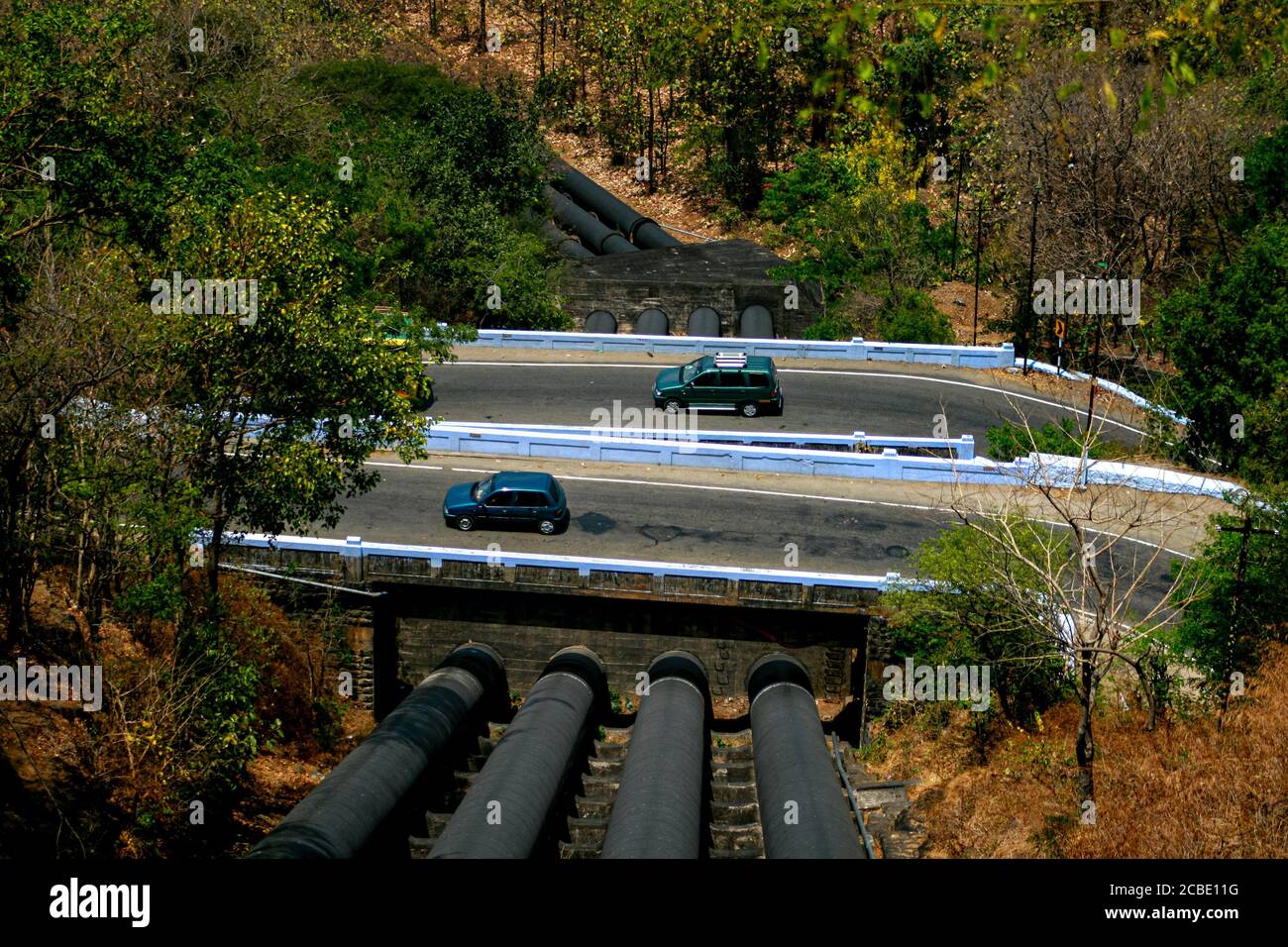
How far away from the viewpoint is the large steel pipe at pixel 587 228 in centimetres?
6309

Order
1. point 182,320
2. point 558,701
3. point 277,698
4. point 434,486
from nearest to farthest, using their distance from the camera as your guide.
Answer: point 182,320 < point 558,701 < point 277,698 < point 434,486

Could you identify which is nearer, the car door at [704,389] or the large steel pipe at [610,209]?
the car door at [704,389]

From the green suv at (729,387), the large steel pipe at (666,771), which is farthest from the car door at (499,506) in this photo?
the green suv at (729,387)

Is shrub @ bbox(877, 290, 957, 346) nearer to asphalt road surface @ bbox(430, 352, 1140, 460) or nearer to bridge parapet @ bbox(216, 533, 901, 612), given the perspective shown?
asphalt road surface @ bbox(430, 352, 1140, 460)

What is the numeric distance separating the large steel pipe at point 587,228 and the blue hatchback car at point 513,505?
96.1 ft

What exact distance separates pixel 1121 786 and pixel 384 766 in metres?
13.7

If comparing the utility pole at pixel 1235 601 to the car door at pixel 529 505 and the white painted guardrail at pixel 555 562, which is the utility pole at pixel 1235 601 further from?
the car door at pixel 529 505

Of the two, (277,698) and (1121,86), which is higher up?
(1121,86)

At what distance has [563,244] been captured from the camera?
6066 centimetres

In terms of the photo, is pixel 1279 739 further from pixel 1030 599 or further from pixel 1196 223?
pixel 1196 223

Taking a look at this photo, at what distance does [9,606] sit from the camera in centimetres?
2488

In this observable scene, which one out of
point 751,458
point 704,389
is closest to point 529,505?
point 751,458

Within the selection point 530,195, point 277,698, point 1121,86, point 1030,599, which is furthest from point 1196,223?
point 277,698

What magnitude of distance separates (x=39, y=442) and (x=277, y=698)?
380 inches
